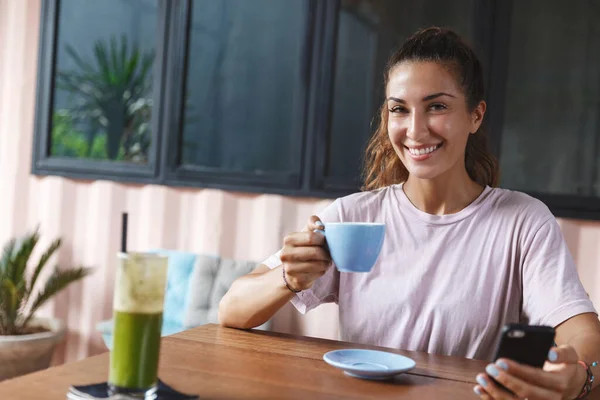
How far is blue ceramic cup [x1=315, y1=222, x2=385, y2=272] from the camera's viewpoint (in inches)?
45.9

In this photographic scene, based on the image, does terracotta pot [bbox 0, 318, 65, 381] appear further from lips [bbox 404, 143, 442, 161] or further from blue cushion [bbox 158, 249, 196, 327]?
lips [bbox 404, 143, 442, 161]

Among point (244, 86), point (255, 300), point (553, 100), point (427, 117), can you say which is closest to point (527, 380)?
point (255, 300)

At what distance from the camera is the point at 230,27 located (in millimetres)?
3291

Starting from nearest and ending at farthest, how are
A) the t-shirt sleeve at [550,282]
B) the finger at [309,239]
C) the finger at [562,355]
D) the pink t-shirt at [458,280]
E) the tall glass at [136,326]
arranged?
1. the tall glass at [136,326]
2. the finger at [562,355]
3. the finger at [309,239]
4. the t-shirt sleeve at [550,282]
5. the pink t-shirt at [458,280]

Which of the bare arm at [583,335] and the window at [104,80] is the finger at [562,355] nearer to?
the bare arm at [583,335]

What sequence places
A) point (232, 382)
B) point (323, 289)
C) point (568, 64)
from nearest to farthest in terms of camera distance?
point (232, 382)
point (323, 289)
point (568, 64)

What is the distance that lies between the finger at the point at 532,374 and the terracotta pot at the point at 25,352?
8.55 ft

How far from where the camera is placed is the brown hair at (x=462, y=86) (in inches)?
66.7

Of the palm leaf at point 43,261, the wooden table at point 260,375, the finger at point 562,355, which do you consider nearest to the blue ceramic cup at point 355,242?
the wooden table at point 260,375

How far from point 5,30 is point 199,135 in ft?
4.17

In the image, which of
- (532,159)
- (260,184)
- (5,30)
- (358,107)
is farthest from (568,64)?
(5,30)

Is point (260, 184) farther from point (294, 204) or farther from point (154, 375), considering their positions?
point (154, 375)

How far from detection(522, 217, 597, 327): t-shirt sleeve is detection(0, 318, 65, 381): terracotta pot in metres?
2.34

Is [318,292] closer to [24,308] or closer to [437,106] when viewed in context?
[437,106]
